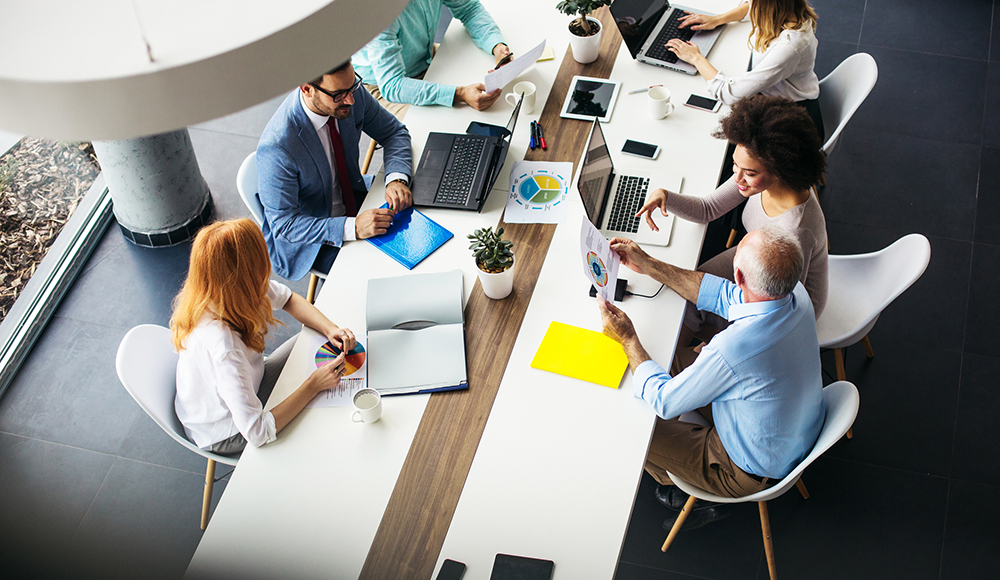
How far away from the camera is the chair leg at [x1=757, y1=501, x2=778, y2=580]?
235 cm

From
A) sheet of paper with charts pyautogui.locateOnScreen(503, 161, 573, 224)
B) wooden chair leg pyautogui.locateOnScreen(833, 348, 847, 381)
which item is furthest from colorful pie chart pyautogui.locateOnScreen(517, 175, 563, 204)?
wooden chair leg pyautogui.locateOnScreen(833, 348, 847, 381)

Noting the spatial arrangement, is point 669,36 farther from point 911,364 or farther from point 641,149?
point 911,364

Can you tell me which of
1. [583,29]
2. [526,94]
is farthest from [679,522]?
[583,29]

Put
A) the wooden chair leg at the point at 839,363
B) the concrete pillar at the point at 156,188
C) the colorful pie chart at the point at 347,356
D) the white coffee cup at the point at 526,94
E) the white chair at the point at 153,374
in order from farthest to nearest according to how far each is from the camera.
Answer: the concrete pillar at the point at 156,188 < the white coffee cup at the point at 526,94 < the wooden chair leg at the point at 839,363 < the colorful pie chart at the point at 347,356 < the white chair at the point at 153,374

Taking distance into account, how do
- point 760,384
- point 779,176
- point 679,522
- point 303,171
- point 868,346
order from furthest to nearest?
point 868,346 < point 303,171 < point 679,522 < point 779,176 < point 760,384

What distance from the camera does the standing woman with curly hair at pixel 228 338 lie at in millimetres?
2016

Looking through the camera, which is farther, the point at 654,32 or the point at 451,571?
the point at 654,32

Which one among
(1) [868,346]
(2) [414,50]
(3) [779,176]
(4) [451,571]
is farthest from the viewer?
(2) [414,50]

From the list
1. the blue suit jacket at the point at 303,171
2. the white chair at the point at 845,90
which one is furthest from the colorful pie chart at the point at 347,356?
the white chair at the point at 845,90

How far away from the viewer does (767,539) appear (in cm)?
240

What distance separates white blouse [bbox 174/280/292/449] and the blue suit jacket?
1.93ft

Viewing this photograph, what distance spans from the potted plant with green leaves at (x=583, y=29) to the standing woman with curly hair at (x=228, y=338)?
1.73m

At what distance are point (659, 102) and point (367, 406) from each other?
173 cm

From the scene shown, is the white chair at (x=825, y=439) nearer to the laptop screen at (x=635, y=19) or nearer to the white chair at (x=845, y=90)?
the white chair at (x=845, y=90)
